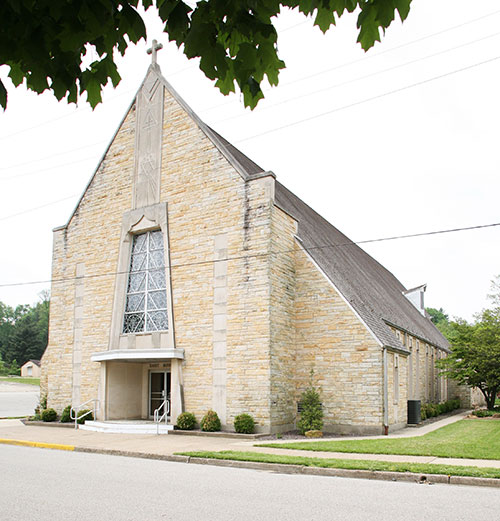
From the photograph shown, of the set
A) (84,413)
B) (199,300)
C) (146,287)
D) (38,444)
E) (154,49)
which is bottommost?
(38,444)

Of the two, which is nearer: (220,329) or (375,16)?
(375,16)

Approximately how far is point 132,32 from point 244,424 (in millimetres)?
16722

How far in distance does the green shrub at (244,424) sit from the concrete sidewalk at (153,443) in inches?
22.4

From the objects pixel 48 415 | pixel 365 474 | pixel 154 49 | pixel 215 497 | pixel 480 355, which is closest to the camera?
pixel 215 497

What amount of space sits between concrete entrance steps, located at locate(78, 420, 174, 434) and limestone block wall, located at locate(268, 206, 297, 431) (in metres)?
4.00

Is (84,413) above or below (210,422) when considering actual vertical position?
below

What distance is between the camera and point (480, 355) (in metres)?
30.7

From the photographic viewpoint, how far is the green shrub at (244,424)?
19.1 metres

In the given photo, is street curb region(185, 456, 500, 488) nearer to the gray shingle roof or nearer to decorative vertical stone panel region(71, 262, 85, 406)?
the gray shingle roof

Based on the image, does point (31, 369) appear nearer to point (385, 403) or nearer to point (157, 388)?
point (157, 388)

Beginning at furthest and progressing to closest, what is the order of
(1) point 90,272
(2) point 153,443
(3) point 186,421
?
(1) point 90,272 → (3) point 186,421 → (2) point 153,443

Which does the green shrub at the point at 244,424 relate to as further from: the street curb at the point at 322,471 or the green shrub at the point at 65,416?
the green shrub at the point at 65,416

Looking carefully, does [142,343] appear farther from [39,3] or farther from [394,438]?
[39,3]

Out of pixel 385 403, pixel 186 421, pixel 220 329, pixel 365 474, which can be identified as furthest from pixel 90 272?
pixel 365 474
